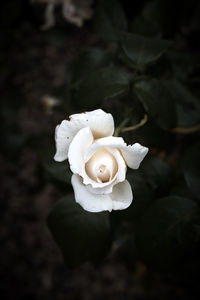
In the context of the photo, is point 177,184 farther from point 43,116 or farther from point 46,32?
point 43,116

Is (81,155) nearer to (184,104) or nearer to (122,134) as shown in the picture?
(122,134)

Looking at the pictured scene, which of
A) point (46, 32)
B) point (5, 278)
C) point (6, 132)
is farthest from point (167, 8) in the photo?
point (5, 278)

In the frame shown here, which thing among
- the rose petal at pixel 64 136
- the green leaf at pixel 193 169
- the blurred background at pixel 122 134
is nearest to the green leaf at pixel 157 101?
the blurred background at pixel 122 134

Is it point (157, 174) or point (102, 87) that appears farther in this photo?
point (157, 174)

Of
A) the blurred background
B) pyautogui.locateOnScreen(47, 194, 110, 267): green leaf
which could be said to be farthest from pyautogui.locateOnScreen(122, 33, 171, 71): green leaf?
pyautogui.locateOnScreen(47, 194, 110, 267): green leaf

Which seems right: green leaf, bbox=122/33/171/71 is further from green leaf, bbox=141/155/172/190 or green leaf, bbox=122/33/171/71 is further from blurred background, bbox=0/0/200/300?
green leaf, bbox=141/155/172/190

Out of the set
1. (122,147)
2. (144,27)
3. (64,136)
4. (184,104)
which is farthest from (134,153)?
(144,27)

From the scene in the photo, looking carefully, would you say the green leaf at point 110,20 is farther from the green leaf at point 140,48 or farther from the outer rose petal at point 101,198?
the outer rose petal at point 101,198
